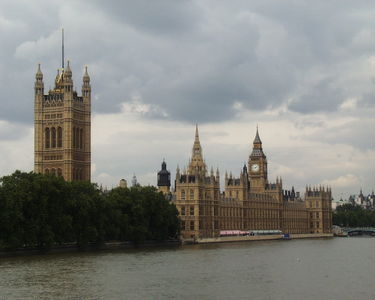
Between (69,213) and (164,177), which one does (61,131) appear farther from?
(69,213)

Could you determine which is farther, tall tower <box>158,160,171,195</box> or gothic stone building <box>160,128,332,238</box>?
tall tower <box>158,160,171,195</box>

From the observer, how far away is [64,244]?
321 feet

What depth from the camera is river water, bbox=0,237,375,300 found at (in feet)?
181

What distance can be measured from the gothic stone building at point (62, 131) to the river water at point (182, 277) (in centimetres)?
6301

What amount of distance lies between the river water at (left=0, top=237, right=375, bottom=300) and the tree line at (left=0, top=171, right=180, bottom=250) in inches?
131

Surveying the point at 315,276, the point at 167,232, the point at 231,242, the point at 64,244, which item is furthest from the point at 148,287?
the point at 231,242

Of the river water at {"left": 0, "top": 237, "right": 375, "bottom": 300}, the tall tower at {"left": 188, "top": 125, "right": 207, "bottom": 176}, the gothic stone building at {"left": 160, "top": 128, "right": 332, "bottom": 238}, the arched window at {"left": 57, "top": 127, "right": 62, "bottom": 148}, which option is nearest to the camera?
the river water at {"left": 0, "top": 237, "right": 375, "bottom": 300}

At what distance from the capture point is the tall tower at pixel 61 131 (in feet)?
500

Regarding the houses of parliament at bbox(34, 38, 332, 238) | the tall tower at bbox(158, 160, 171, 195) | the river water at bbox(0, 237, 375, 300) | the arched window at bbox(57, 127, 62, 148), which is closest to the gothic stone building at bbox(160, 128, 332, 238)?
the houses of parliament at bbox(34, 38, 332, 238)

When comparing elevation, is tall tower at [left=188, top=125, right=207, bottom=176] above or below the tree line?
above

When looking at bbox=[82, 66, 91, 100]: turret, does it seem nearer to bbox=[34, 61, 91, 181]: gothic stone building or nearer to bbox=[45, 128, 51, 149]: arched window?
bbox=[34, 61, 91, 181]: gothic stone building

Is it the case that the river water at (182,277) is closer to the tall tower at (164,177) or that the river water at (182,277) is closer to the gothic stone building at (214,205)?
the gothic stone building at (214,205)

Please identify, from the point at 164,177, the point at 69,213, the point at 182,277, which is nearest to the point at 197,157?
the point at 164,177

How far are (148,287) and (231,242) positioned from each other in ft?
298
